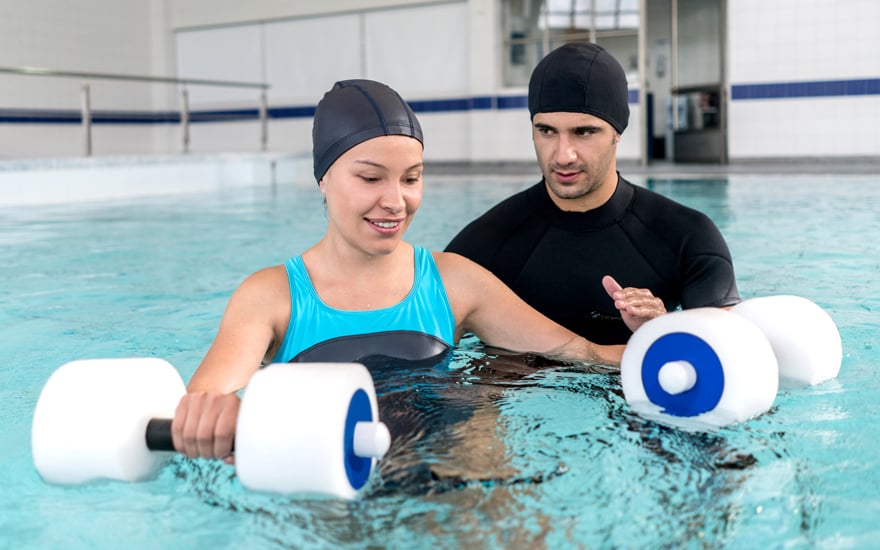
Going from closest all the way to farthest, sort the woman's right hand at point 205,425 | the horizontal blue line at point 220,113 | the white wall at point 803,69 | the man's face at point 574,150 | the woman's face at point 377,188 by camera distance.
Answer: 1. the woman's right hand at point 205,425
2. the woman's face at point 377,188
3. the man's face at point 574,150
4. the white wall at point 803,69
5. the horizontal blue line at point 220,113

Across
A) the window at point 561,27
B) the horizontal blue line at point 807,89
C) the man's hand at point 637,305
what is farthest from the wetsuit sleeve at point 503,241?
the window at point 561,27

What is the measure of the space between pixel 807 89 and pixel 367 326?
1333 centimetres

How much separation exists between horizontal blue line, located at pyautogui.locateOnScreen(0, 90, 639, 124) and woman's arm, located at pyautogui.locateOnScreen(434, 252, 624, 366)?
12946mm

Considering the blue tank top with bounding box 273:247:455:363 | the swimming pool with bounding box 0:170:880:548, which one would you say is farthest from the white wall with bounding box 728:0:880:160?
the blue tank top with bounding box 273:247:455:363

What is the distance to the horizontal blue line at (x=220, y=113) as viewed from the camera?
55.8 feet

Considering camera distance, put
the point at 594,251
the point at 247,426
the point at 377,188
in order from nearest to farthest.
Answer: the point at 247,426 → the point at 377,188 → the point at 594,251

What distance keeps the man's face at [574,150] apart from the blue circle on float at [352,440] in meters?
1.64

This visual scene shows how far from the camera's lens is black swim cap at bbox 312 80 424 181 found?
2.45 m

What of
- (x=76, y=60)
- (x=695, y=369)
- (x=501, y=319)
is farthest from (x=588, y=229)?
(x=76, y=60)

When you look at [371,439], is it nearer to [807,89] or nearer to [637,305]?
[637,305]

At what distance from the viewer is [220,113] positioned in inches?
805

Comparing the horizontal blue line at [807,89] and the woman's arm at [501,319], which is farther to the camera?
the horizontal blue line at [807,89]

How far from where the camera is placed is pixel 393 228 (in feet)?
8.12

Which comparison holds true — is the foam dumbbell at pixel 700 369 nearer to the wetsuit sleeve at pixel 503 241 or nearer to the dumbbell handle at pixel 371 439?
the dumbbell handle at pixel 371 439
